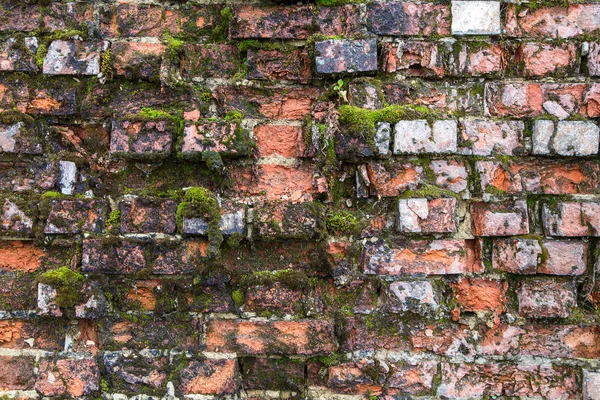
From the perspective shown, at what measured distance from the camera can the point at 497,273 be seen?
1426 millimetres

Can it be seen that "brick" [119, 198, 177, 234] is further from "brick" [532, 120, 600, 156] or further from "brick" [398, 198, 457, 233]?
"brick" [532, 120, 600, 156]

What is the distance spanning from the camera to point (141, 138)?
141 centimetres

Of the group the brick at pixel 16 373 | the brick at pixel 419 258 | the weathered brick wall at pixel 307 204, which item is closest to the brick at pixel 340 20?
the weathered brick wall at pixel 307 204

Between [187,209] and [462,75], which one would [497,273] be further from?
[187,209]

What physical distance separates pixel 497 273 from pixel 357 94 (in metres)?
0.67

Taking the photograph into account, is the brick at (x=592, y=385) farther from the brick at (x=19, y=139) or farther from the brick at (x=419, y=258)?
the brick at (x=19, y=139)

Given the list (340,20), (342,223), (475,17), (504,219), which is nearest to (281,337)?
(342,223)

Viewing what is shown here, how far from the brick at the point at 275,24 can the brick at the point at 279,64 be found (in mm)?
48

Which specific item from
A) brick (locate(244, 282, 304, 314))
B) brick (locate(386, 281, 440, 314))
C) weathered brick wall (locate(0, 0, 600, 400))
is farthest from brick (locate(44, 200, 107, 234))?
brick (locate(386, 281, 440, 314))

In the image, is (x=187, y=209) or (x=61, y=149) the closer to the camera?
(x=187, y=209)

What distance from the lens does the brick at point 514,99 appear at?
4.67ft

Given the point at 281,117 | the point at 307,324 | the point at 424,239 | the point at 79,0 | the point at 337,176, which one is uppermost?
the point at 79,0

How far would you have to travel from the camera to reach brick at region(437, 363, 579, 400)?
142cm

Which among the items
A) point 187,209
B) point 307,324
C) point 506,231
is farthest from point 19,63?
point 506,231
